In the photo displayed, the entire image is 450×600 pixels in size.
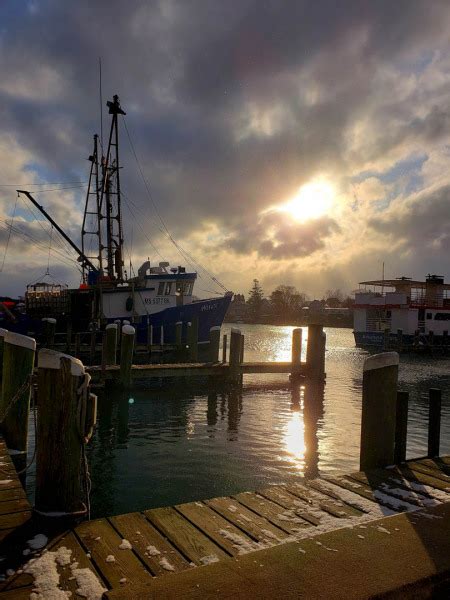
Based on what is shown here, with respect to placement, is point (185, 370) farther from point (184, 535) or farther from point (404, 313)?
point (404, 313)

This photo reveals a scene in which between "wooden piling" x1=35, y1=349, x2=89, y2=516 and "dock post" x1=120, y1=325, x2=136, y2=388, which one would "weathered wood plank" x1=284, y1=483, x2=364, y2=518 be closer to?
"wooden piling" x1=35, y1=349, x2=89, y2=516

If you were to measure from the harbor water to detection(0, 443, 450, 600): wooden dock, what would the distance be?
275cm

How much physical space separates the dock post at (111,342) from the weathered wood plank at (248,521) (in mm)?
12184

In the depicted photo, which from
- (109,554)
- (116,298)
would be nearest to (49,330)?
(116,298)

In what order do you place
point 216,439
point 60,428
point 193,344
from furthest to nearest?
point 193,344 < point 216,439 < point 60,428

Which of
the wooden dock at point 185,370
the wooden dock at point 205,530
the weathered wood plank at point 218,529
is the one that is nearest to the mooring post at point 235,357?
the wooden dock at point 185,370

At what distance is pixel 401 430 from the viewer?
6.29 metres

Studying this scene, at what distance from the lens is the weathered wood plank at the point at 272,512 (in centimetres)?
384

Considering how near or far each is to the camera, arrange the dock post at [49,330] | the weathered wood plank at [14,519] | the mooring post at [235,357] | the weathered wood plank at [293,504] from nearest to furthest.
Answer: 1. the weathered wood plank at [14,519]
2. the weathered wood plank at [293,504]
3. the mooring post at [235,357]
4. the dock post at [49,330]

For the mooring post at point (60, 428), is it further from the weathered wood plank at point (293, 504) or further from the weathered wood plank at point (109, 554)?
the weathered wood plank at point (293, 504)

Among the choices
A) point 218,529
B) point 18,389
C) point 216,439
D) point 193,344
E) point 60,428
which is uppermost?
point 60,428

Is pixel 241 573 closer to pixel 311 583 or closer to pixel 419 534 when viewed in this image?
pixel 311 583

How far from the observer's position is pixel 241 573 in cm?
237

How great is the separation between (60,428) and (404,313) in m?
43.6
